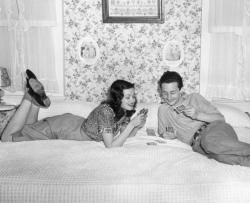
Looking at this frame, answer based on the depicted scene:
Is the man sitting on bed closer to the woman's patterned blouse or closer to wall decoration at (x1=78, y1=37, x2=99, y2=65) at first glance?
the woman's patterned blouse

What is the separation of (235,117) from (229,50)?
0.65 meters

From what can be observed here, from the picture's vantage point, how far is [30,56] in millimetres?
3426

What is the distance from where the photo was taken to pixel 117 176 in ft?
6.17

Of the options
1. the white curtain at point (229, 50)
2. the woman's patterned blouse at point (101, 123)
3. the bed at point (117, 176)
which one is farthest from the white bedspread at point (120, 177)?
the white curtain at point (229, 50)

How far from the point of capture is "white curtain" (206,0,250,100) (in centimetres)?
311

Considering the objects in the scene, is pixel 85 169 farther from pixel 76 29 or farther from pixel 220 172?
pixel 76 29

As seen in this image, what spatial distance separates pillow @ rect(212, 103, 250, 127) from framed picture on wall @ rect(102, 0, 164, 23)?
40.0 inches

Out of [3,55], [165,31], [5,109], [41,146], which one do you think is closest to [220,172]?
[41,146]

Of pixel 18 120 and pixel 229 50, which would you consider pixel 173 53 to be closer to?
pixel 229 50

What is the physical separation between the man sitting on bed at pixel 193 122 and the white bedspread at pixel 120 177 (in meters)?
0.14

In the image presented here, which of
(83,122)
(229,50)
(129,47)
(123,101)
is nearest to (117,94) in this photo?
(123,101)

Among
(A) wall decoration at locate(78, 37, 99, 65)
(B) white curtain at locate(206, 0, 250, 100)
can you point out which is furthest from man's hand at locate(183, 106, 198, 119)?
(A) wall decoration at locate(78, 37, 99, 65)

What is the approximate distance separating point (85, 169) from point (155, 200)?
17.8 inches

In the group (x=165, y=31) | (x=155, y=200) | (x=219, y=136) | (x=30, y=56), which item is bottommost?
(x=155, y=200)
